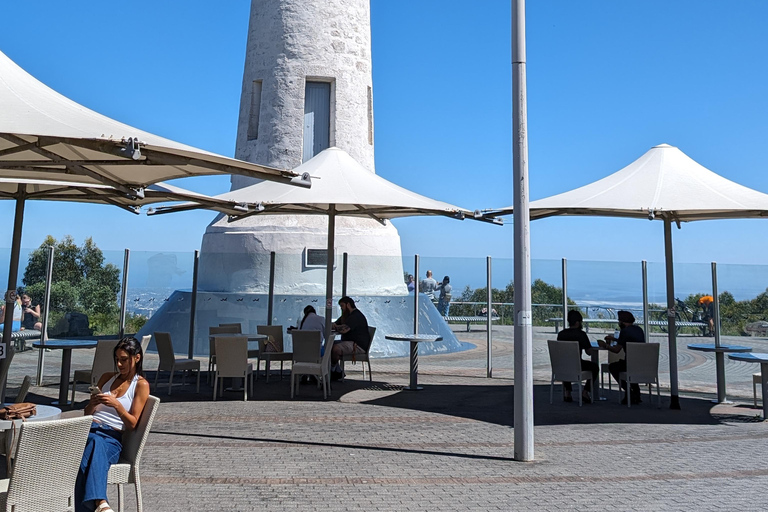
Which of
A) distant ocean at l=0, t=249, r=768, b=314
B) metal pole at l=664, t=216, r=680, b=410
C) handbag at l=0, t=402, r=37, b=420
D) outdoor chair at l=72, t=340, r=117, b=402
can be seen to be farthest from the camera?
distant ocean at l=0, t=249, r=768, b=314

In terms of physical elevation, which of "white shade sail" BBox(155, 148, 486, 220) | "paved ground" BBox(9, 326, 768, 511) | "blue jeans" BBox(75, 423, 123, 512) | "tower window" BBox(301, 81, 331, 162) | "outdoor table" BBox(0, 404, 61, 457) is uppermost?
"tower window" BBox(301, 81, 331, 162)

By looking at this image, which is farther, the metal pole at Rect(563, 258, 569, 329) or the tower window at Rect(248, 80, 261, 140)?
the tower window at Rect(248, 80, 261, 140)

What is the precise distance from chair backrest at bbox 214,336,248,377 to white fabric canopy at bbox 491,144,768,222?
439 centimetres

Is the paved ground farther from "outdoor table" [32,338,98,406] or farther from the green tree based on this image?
the green tree

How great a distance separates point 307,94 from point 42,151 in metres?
12.8

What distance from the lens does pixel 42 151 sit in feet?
21.1

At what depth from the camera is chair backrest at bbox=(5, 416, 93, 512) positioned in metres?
3.76

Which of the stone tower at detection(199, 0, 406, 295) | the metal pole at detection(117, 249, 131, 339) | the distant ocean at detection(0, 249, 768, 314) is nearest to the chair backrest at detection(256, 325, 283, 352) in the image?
the metal pole at detection(117, 249, 131, 339)

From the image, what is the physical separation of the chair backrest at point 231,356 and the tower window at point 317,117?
928 cm

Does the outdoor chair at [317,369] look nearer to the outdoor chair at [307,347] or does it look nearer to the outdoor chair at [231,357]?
the outdoor chair at [307,347]

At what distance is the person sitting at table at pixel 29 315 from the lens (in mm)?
13414

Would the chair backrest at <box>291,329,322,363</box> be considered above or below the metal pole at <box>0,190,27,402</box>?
below

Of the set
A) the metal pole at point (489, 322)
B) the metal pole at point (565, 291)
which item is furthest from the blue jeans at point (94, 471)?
the metal pole at point (565, 291)

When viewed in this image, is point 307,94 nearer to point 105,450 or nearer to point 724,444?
point 724,444
